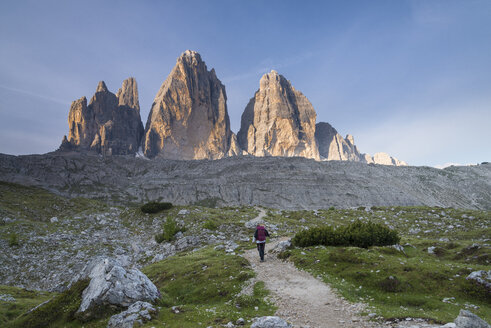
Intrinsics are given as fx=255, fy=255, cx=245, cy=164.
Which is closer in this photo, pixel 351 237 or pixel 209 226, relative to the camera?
pixel 351 237

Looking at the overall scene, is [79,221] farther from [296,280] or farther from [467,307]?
[467,307]

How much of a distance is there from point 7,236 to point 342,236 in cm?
4221

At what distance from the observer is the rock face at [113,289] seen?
12.8 m

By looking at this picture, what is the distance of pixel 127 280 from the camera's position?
13914 mm

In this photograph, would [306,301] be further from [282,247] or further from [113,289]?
[282,247]

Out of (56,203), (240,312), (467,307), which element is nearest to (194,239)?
(240,312)

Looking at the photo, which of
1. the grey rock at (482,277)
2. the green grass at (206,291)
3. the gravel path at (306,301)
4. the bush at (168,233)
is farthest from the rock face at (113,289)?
the bush at (168,233)

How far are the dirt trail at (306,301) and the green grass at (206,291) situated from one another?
2.87 feet

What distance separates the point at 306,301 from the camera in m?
13.4

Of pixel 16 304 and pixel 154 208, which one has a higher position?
pixel 154 208

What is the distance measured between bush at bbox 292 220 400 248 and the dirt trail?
5.27 m

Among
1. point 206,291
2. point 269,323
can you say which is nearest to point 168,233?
point 206,291

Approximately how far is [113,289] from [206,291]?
18.6ft

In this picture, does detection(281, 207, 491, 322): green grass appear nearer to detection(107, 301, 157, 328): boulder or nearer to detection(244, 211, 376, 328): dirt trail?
detection(244, 211, 376, 328): dirt trail
